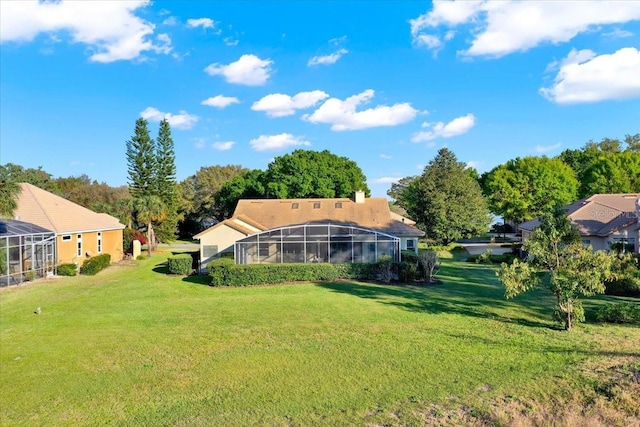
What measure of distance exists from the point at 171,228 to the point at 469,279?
31.8 meters

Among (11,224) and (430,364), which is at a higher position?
(11,224)

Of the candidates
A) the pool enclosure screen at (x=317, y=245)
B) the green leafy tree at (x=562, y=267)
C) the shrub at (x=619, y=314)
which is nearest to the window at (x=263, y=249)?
the pool enclosure screen at (x=317, y=245)

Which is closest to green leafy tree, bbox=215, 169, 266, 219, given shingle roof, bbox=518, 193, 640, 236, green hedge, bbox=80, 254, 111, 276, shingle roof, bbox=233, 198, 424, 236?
shingle roof, bbox=233, 198, 424, 236

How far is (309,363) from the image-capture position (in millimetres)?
9719

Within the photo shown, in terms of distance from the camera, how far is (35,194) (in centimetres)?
2644

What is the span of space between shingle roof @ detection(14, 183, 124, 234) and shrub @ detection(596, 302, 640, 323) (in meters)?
26.1

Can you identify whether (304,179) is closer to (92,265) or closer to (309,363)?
(92,265)

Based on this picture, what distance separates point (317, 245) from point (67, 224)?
15.4 m

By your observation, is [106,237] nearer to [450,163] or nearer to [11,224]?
[11,224]

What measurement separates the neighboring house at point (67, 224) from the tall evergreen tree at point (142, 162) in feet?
33.7

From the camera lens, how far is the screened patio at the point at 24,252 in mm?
20133

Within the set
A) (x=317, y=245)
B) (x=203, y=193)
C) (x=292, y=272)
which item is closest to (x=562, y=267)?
(x=292, y=272)

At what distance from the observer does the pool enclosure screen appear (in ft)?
76.3

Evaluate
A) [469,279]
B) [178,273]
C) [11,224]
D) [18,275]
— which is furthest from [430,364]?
[11,224]
